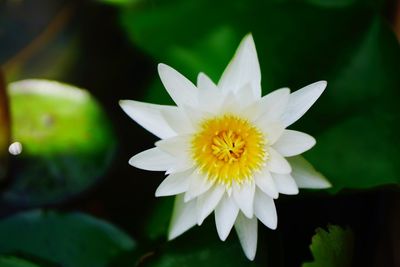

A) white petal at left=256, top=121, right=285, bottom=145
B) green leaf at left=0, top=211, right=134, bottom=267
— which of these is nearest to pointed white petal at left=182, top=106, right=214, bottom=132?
white petal at left=256, top=121, right=285, bottom=145

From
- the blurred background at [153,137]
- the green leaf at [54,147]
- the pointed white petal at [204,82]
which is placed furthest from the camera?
the green leaf at [54,147]

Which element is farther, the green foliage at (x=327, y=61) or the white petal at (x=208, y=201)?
the green foliage at (x=327, y=61)

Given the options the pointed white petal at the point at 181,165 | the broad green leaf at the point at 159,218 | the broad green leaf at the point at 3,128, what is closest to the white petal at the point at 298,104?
the pointed white petal at the point at 181,165

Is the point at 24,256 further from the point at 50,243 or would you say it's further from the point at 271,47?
the point at 271,47

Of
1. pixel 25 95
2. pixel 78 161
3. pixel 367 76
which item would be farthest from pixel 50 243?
pixel 367 76

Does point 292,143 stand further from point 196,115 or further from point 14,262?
point 14,262

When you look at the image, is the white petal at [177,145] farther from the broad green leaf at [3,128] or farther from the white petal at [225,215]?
the broad green leaf at [3,128]

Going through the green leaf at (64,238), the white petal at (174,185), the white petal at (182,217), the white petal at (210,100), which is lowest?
the green leaf at (64,238)
